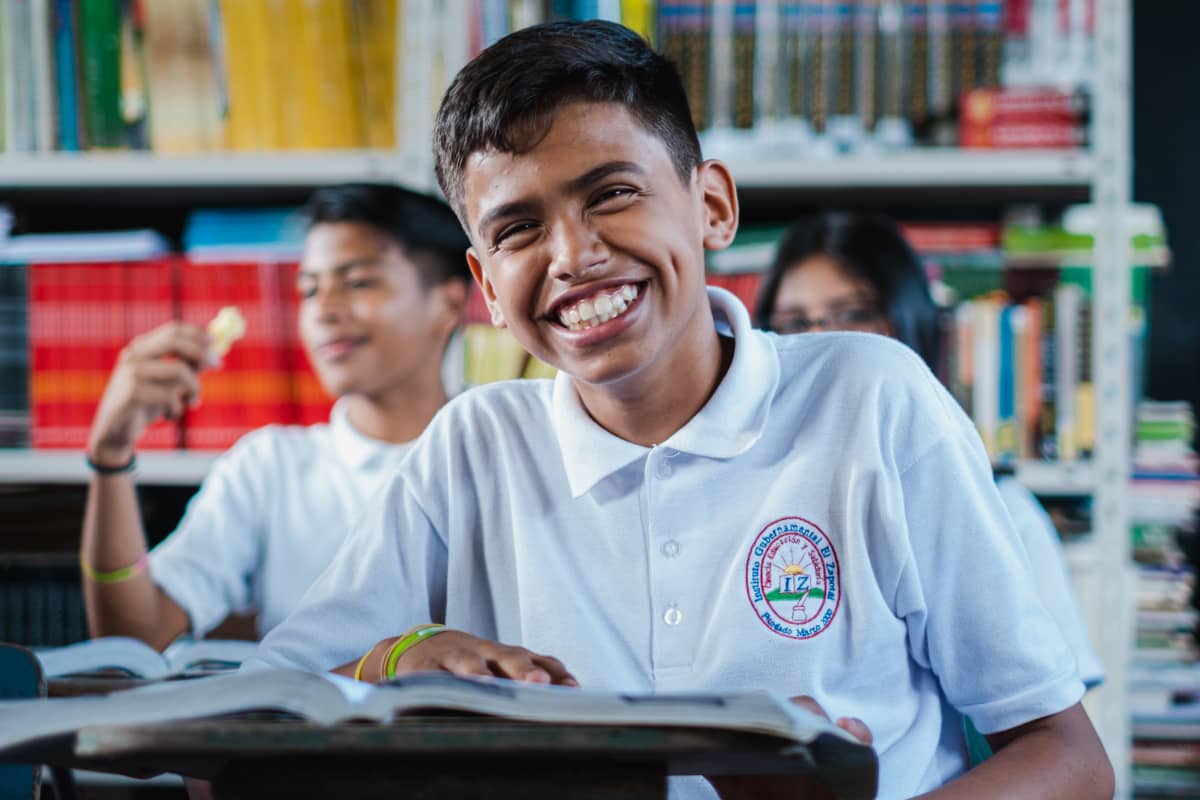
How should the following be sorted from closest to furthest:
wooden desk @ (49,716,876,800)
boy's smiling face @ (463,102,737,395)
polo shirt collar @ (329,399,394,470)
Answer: wooden desk @ (49,716,876,800) → boy's smiling face @ (463,102,737,395) → polo shirt collar @ (329,399,394,470)

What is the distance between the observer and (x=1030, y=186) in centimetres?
203

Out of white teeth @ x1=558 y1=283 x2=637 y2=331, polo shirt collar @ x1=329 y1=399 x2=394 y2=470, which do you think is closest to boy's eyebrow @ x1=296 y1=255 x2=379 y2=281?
polo shirt collar @ x1=329 y1=399 x2=394 y2=470

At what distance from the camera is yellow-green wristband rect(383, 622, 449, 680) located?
77 cm

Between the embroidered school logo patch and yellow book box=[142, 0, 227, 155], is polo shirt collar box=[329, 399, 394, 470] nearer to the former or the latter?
yellow book box=[142, 0, 227, 155]

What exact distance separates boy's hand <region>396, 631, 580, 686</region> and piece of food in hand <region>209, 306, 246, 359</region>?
1.40 meters

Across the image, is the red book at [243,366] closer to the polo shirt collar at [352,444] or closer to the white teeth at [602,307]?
the polo shirt collar at [352,444]

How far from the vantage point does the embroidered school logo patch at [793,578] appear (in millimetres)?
882

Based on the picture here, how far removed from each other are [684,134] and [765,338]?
181 mm

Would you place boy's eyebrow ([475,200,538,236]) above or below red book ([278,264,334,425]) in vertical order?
above

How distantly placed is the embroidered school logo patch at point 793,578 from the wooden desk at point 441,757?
267mm

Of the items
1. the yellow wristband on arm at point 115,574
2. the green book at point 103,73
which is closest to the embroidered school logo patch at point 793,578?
the yellow wristband on arm at point 115,574

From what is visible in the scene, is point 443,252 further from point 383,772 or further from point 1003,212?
point 383,772

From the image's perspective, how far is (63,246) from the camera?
210cm

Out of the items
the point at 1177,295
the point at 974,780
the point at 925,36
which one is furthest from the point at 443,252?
the point at 1177,295
